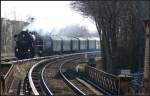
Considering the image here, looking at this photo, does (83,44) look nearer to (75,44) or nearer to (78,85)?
(75,44)

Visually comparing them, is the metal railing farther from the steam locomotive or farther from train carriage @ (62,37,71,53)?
train carriage @ (62,37,71,53)

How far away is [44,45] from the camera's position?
1783 inches

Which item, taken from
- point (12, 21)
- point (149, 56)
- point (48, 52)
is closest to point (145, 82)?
point (149, 56)

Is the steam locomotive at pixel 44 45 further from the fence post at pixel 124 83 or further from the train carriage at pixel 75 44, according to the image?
the fence post at pixel 124 83

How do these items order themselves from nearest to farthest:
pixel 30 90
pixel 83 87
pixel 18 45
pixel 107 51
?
pixel 30 90 → pixel 83 87 → pixel 107 51 → pixel 18 45

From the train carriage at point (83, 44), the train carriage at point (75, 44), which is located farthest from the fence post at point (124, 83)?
the train carriage at point (83, 44)

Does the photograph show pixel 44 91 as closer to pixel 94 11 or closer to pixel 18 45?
pixel 94 11

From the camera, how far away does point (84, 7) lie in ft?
53.9

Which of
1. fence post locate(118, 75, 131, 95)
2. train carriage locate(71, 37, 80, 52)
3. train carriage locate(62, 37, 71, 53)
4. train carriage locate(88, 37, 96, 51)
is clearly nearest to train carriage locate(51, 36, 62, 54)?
train carriage locate(62, 37, 71, 53)

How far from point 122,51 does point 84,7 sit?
22.7 ft

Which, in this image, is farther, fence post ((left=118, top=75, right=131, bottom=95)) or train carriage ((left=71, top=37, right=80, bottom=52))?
train carriage ((left=71, top=37, right=80, bottom=52))

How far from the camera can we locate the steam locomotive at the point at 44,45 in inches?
1638

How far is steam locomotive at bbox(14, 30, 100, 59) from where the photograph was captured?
41.6m

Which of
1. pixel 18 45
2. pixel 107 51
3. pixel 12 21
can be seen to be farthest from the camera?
pixel 12 21
